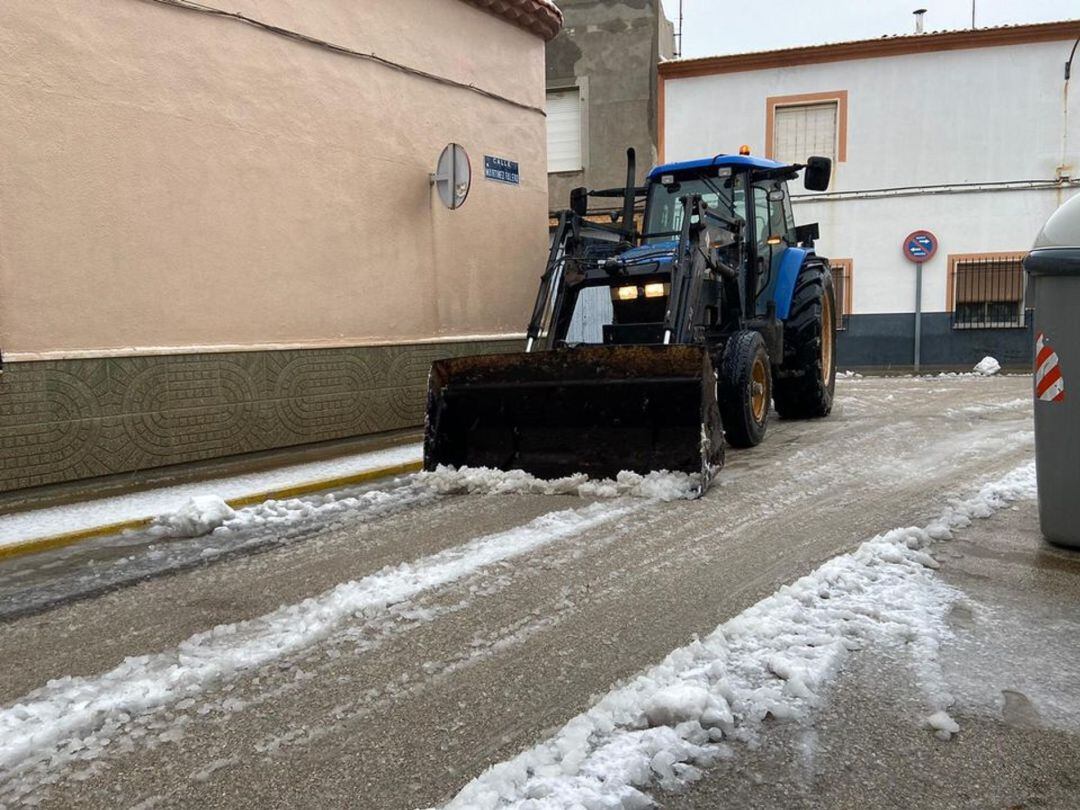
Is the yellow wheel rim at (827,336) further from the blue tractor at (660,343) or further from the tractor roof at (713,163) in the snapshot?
the tractor roof at (713,163)

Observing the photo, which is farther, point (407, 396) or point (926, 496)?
point (407, 396)

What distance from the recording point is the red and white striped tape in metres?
3.58

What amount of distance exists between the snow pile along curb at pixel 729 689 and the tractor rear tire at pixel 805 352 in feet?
15.4

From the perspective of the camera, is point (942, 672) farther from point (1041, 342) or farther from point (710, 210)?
point (710, 210)

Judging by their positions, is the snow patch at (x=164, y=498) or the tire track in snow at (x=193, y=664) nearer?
the tire track in snow at (x=193, y=664)

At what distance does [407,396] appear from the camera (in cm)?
784

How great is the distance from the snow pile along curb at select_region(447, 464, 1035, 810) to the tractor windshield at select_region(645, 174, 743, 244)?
4553 mm

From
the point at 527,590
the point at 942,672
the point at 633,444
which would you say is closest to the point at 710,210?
the point at 633,444

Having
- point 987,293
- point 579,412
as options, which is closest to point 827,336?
point 579,412

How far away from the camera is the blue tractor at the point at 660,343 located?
511 centimetres

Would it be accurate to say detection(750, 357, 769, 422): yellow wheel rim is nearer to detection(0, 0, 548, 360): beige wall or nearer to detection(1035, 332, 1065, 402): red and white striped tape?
detection(1035, 332, 1065, 402): red and white striped tape

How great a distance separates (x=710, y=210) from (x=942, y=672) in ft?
16.3

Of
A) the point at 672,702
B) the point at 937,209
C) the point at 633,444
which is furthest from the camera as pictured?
the point at 937,209

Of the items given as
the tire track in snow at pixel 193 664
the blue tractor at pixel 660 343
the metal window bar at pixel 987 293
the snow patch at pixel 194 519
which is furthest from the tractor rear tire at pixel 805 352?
the metal window bar at pixel 987 293
